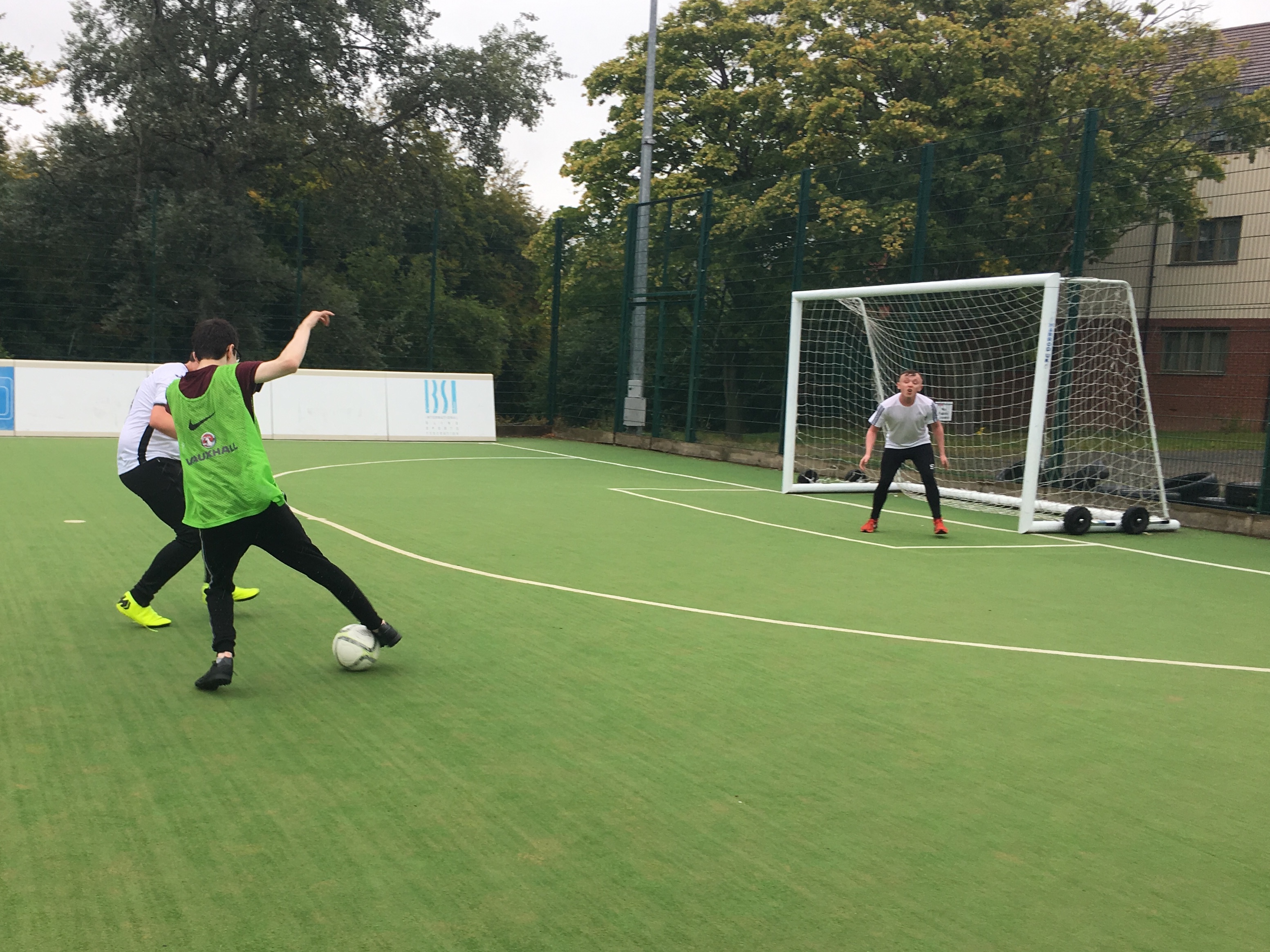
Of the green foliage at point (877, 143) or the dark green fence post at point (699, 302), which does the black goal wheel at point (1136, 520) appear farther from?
the dark green fence post at point (699, 302)

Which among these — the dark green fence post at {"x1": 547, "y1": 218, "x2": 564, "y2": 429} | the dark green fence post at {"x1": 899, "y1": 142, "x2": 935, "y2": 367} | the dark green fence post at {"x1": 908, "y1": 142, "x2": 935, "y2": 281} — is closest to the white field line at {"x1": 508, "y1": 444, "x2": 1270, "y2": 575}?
the dark green fence post at {"x1": 899, "y1": 142, "x2": 935, "y2": 367}

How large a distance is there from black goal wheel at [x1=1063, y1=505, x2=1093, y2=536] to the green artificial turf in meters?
2.76

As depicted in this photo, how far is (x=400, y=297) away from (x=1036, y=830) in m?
22.2

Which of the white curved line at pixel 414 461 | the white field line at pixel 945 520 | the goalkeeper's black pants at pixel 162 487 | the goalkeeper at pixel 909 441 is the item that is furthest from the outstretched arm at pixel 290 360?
the white curved line at pixel 414 461

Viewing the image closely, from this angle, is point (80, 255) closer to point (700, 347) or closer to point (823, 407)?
point (700, 347)

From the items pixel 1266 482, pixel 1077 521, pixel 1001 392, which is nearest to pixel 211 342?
pixel 1077 521

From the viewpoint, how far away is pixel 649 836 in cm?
393

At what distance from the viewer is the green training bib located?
5453 mm

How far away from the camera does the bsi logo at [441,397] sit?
899 inches

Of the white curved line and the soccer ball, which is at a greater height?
the soccer ball

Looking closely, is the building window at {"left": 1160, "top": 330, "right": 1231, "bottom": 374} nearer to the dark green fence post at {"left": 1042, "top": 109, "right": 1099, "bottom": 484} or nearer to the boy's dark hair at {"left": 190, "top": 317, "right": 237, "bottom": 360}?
the dark green fence post at {"left": 1042, "top": 109, "right": 1099, "bottom": 484}

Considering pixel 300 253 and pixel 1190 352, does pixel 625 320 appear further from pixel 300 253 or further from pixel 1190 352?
pixel 1190 352

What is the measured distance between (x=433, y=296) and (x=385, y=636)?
1912cm

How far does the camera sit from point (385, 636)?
5.97 metres
